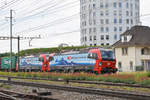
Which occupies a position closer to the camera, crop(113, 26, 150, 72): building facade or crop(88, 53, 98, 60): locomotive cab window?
crop(88, 53, 98, 60): locomotive cab window

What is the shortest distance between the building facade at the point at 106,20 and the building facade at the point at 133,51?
4326 centimetres

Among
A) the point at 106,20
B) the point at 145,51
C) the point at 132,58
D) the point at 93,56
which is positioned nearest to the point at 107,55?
the point at 93,56

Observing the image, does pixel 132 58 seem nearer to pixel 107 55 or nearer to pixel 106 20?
pixel 107 55

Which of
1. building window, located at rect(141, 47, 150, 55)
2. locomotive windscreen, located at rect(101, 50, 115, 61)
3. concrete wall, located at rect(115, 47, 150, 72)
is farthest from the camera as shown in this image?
building window, located at rect(141, 47, 150, 55)

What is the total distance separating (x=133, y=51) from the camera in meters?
46.9

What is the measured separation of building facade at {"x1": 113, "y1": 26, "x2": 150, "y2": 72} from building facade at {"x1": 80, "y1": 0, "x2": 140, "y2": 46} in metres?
43.3

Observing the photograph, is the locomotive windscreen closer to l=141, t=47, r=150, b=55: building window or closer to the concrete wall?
the concrete wall

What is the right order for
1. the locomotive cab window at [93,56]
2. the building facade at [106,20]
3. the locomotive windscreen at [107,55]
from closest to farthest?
the locomotive cab window at [93,56] → the locomotive windscreen at [107,55] → the building facade at [106,20]

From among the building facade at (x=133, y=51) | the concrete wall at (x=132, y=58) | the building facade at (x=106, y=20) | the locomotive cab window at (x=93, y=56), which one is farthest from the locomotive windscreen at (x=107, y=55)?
the building facade at (x=106, y=20)

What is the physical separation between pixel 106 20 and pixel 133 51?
49.0 m

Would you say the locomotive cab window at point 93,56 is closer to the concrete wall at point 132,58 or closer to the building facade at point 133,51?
the building facade at point 133,51

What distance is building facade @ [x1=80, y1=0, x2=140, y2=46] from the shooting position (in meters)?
93.8

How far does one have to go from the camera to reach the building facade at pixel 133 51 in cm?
4706

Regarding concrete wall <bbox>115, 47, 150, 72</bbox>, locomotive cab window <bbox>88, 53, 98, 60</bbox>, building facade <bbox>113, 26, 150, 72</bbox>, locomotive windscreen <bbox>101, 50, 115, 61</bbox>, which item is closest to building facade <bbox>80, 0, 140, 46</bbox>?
building facade <bbox>113, 26, 150, 72</bbox>
